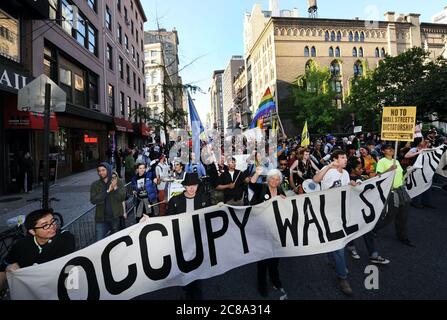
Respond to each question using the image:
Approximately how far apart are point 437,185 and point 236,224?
399 inches

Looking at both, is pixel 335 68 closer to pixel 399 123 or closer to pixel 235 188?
pixel 399 123

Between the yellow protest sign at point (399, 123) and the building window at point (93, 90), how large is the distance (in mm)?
19843

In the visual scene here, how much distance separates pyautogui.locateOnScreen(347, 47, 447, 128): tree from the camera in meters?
19.9

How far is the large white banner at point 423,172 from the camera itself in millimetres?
6371

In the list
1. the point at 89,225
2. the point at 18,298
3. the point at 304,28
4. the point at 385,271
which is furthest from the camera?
the point at 304,28

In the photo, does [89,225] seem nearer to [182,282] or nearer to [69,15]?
[182,282]

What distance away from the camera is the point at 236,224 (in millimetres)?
3600

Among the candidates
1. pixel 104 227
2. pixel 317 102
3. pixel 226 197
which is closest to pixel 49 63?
pixel 104 227

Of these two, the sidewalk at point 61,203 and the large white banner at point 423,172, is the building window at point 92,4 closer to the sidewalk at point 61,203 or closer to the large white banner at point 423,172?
the sidewalk at point 61,203

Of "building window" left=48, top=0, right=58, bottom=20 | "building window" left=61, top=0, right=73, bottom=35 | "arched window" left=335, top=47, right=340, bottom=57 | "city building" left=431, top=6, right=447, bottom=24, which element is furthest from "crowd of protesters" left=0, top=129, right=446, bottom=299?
"city building" left=431, top=6, right=447, bottom=24

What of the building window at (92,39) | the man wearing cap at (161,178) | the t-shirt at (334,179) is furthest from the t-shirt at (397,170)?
the building window at (92,39)

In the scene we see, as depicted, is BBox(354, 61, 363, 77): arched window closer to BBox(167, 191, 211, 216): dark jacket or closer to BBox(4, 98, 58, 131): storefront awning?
BBox(4, 98, 58, 131): storefront awning

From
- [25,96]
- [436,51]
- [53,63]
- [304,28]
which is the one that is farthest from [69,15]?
[436,51]
